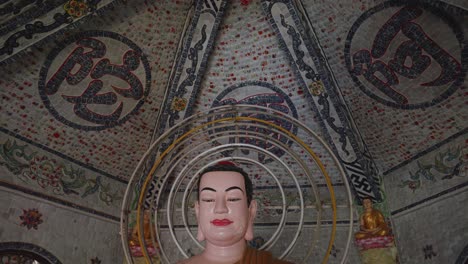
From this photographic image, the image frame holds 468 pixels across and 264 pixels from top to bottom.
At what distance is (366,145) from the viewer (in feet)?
22.2

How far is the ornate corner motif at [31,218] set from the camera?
5.64m

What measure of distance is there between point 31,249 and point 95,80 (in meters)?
2.59

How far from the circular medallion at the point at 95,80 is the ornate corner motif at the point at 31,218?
4.61 feet

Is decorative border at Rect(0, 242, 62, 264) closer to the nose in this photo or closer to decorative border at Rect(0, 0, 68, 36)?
decorative border at Rect(0, 0, 68, 36)

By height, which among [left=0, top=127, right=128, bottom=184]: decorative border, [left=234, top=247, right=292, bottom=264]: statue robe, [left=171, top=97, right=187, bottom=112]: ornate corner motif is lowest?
[left=234, top=247, right=292, bottom=264]: statue robe

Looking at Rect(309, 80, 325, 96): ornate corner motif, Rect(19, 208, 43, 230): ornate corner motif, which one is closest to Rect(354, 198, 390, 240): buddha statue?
Rect(309, 80, 325, 96): ornate corner motif

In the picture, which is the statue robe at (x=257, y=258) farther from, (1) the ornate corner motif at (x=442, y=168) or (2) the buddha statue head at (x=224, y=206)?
(1) the ornate corner motif at (x=442, y=168)

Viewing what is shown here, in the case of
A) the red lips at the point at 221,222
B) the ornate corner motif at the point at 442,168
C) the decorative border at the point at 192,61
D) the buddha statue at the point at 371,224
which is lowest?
the red lips at the point at 221,222

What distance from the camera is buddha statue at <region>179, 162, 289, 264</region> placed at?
11.0ft

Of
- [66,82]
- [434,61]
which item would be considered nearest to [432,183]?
[434,61]

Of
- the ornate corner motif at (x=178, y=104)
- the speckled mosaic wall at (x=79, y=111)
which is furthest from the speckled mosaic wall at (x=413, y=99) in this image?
the speckled mosaic wall at (x=79, y=111)

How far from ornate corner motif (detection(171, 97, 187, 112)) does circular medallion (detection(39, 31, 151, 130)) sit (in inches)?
19.2

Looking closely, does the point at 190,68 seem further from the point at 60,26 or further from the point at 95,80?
the point at 60,26

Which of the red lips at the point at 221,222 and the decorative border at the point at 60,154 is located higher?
the decorative border at the point at 60,154
